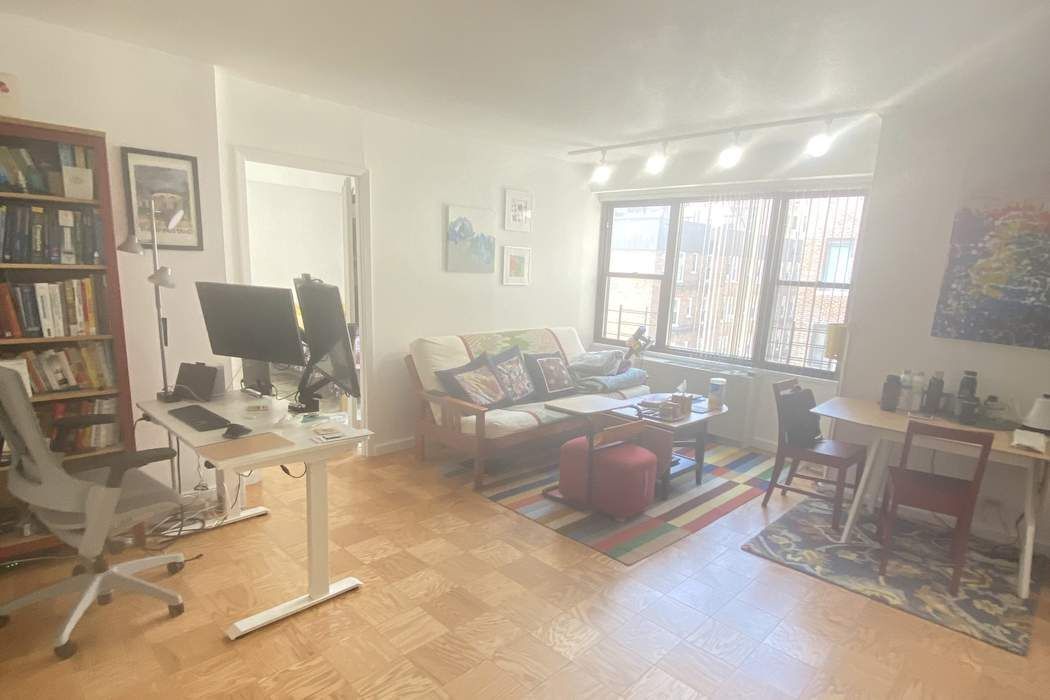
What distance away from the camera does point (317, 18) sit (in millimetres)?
2213

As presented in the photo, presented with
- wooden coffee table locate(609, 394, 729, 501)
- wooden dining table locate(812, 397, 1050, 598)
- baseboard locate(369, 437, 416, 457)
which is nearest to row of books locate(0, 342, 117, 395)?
baseboard locate(369, 437, 416, 457)

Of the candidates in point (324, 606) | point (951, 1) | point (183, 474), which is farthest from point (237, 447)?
point (951, 1)

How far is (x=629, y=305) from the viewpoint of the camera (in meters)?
5.54

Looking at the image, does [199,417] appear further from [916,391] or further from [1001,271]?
[1001,271]

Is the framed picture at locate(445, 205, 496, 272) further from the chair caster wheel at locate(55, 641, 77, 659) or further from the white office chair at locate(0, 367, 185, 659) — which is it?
the chair caster wheel at locate(55, 641, 77, 659)

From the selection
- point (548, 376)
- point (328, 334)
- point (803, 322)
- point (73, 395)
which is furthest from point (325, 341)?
point (803, 322)

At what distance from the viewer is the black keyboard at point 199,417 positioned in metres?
2.19

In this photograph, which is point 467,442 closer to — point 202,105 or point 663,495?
point 663,495

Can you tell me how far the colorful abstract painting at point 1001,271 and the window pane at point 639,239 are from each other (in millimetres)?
2427

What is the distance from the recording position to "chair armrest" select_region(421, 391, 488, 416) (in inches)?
138

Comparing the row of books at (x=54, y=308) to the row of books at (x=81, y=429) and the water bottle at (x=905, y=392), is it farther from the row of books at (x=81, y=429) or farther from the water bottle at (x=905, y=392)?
the water bottle at (x=905, y=392)

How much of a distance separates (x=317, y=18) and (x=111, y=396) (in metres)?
2.03

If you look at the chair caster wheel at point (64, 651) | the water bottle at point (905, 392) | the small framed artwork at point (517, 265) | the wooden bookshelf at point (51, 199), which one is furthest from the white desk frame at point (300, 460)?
the water bottle at point (905, 392)

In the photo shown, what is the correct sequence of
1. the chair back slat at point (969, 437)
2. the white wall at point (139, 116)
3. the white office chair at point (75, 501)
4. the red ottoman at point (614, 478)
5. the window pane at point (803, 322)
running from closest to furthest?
1. the white office chair at point (75, 501)
2. the chair back slat at point (969, 437)
3. the white wall at point (139, 116)
4. the red ottoman at point (614, 478)
5. the window pane at point (803, 322)
